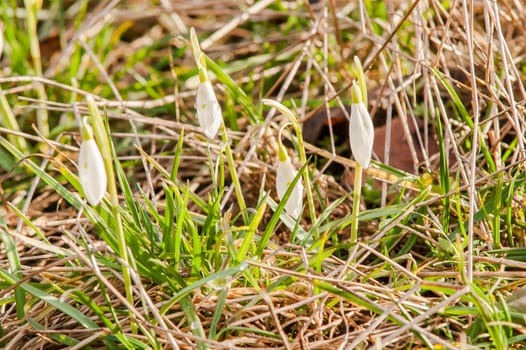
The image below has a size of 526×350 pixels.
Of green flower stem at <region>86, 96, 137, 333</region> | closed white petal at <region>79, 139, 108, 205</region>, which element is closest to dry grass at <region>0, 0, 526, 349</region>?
green flower stem at <region>86, 96, 137, 333</region>

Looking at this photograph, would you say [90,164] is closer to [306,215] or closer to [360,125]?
[360,125]

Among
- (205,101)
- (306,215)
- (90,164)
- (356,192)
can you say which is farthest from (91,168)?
(306,215)

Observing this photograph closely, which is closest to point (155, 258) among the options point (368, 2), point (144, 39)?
point (368, 2)

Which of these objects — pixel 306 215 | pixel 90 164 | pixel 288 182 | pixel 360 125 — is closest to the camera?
pixel 90 164

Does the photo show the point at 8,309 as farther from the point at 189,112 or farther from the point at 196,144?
the point at 189,112

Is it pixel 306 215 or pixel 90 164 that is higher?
pixel 90 164

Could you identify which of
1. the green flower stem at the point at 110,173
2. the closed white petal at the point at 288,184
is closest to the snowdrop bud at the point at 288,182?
the closed white petal at the point at 288,184
